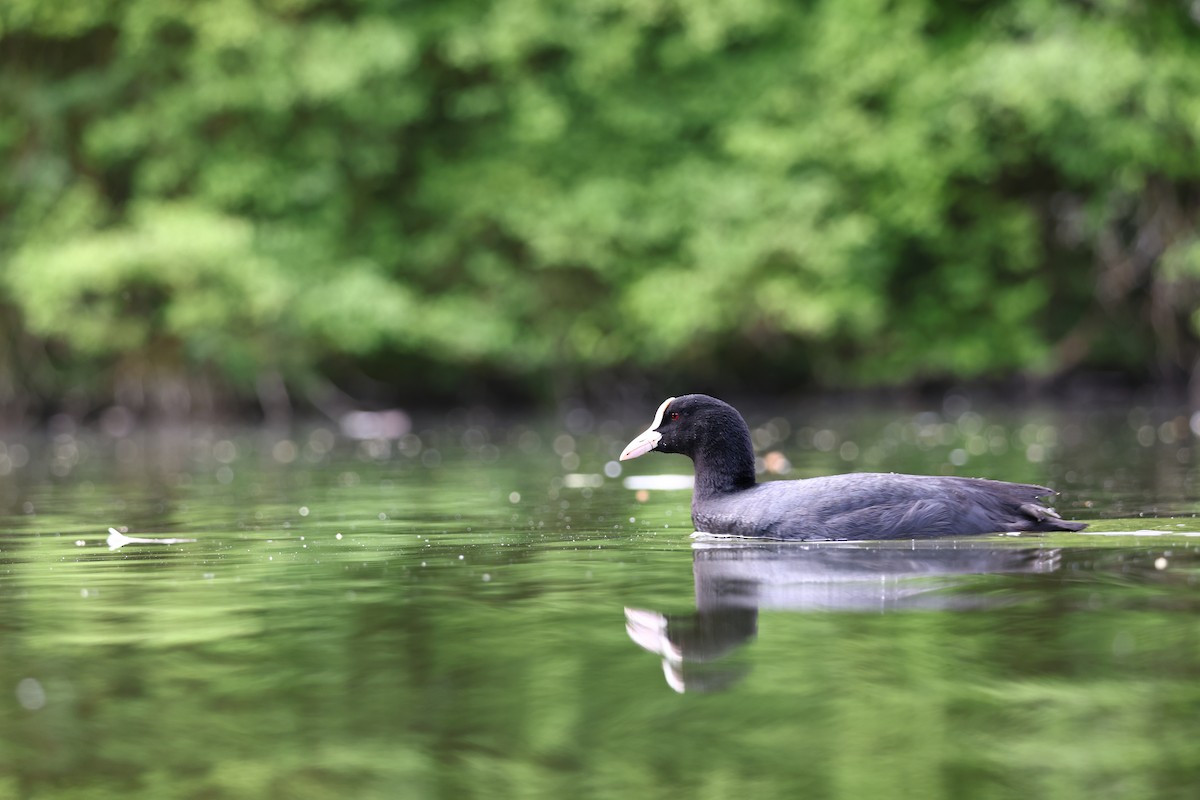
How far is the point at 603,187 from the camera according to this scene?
31.0m

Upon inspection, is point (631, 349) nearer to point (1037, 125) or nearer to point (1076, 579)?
point (1037, 125)

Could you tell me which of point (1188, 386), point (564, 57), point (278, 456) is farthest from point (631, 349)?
point (278, 456)

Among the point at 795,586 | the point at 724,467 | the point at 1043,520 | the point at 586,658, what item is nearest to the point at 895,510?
the point at 1043,520

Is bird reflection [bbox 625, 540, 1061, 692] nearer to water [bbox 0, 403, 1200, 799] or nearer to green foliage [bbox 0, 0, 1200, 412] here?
water [bbox 0, 403, 1200, 799]

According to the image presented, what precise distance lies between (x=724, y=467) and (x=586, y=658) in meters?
4.22

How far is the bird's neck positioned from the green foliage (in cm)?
1857

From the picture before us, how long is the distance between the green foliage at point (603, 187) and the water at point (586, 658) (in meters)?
17.5

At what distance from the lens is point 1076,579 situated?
749cm

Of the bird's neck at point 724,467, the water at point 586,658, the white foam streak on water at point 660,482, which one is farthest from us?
the white foam streak on water at point 660,482

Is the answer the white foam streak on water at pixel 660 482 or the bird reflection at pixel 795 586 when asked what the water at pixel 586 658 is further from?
the white foam streak on water at pixel 660 482

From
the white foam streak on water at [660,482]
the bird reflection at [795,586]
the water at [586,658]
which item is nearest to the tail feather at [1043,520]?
the water at [586,658]

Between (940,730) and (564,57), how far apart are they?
2903cm

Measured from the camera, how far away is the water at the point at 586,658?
4570 mm

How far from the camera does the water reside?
4570 millimetres
